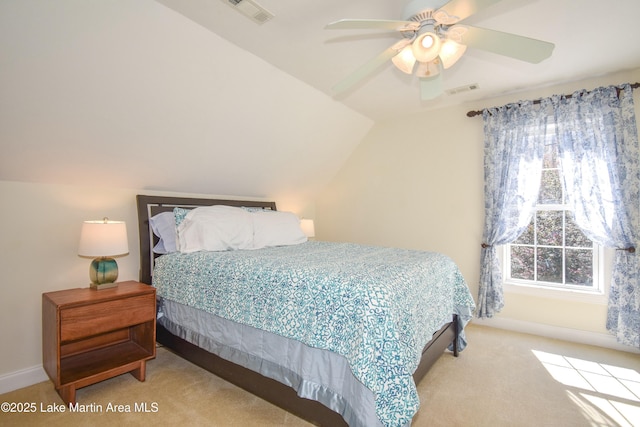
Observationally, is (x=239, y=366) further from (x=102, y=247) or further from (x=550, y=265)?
(x=550, y=265)

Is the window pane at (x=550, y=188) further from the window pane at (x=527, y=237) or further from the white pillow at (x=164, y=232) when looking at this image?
the white pillow at (x=164, y=232)

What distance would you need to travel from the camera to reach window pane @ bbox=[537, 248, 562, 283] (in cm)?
318

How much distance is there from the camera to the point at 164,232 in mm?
2744

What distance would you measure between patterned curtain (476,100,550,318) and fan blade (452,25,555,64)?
5.58ft

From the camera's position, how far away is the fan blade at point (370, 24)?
1.57 m

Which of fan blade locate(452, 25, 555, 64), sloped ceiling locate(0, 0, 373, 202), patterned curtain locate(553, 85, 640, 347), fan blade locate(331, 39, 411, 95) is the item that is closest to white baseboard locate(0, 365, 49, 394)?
sloped ceiling locate(0, 0, 373, 202)

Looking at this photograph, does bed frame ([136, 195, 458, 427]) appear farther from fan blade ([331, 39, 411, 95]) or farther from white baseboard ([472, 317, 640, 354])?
fan blade ([331, 39, 411, 95])

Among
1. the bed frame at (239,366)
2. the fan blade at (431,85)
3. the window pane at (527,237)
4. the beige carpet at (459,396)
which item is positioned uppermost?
the fan blade at (431,85)

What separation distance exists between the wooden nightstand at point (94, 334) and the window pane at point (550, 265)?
3701 millimetres

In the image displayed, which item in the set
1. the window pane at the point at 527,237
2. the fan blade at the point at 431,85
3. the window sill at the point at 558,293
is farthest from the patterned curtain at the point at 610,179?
the fan blade at the point at 431,85

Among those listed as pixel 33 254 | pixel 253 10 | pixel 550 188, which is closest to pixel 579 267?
pixel 550 188

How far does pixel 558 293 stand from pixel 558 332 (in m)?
0.38

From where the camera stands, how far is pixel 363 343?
4.54ft

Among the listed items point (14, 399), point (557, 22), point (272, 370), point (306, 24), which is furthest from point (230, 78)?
point (14, 399)
